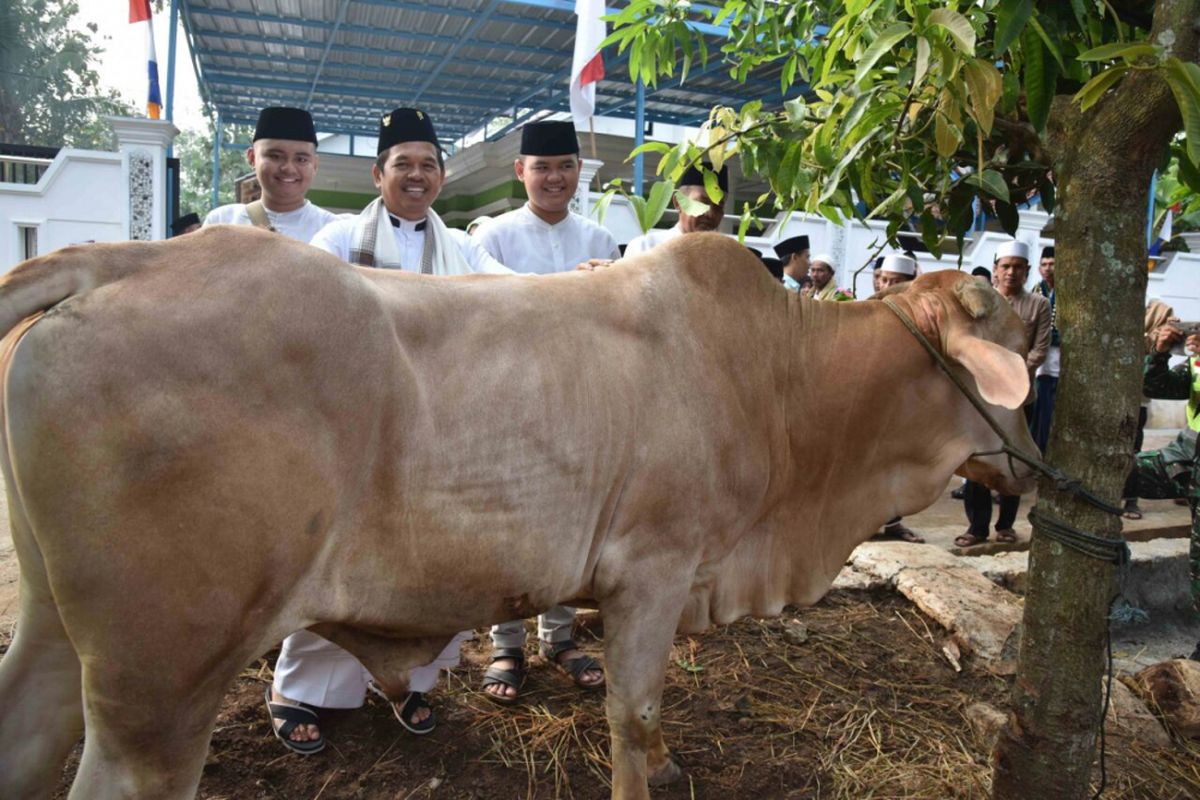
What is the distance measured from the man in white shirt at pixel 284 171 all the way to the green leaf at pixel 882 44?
3012 mm

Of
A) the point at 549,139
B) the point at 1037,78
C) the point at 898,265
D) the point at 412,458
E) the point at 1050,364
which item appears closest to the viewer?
the point at 412,458

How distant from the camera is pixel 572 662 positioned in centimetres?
377

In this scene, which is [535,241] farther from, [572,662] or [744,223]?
[572,662]

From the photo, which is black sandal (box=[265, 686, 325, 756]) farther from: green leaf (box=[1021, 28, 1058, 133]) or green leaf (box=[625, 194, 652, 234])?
green leaf (box=[1021, 28, 1058, 133])

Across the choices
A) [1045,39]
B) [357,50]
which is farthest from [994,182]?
[357,50]

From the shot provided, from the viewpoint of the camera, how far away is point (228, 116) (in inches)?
885

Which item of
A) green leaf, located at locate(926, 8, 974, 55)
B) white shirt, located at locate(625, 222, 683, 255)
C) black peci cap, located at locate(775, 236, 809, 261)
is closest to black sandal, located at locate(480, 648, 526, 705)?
white shirt, located at locate(625, 222, 683, 255)

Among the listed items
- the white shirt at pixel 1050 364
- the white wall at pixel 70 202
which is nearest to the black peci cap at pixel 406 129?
the white shirt at pixel 1050 364

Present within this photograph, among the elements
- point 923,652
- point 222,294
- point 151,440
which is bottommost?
point 923,652

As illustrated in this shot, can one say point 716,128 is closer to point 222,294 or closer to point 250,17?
point 222,294

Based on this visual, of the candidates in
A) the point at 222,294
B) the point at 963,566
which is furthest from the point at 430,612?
the point at 963,566

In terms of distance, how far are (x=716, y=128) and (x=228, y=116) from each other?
22.8 metres

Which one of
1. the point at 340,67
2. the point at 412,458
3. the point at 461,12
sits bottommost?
the point at 412,458

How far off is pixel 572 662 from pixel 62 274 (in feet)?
8.44
